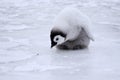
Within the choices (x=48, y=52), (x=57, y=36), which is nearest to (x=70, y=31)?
(x=57, y=36)

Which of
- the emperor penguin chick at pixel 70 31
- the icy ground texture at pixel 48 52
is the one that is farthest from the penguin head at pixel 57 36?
the icy ground texture at pixel 48 52

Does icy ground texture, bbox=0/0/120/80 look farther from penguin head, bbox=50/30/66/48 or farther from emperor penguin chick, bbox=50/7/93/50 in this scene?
penguin head, bbox=50/30/66/48

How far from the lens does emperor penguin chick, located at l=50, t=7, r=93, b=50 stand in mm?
4465

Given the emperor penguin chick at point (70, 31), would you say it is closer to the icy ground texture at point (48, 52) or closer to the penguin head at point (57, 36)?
the penguin head at point (57, 36)

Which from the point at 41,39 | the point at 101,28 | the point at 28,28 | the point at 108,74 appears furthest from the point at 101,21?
the point at 108,74

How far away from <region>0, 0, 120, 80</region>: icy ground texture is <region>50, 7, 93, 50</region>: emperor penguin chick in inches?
4.6

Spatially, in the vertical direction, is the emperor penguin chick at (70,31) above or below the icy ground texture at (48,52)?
above

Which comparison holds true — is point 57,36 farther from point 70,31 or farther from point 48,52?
point 48,52

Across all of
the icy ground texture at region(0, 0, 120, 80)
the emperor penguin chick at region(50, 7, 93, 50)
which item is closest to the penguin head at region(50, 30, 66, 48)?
the emperor penguin chick at region(50, 7, 93, 50)

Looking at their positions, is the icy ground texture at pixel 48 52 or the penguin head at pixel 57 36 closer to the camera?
the icy ground texture at pixel 48 52

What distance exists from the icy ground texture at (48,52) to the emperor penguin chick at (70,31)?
12cm

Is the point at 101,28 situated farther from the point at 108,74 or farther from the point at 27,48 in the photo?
the point at 108,74

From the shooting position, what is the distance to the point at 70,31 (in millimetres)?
4660

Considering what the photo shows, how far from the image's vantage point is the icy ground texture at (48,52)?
155 inches
